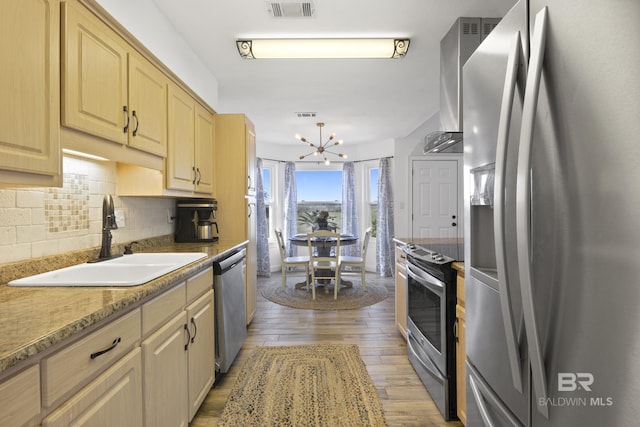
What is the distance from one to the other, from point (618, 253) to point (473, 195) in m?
0.57

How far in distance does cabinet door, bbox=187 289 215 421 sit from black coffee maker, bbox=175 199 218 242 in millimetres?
909

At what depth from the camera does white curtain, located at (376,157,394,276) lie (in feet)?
19.3

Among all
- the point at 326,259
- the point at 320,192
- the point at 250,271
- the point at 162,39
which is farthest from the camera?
the point at 320,192

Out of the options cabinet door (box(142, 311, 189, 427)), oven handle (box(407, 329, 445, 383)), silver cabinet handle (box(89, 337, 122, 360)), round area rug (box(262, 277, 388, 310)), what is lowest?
round area rug (box(262, 277, 388, 310))

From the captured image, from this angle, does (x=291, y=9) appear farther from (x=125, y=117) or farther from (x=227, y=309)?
(x=227, y=309)

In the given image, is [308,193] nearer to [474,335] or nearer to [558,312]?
[474,335]

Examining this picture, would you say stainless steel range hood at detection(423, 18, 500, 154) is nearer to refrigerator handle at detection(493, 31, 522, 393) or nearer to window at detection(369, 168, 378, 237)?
refrigerator handle at detection(493, 31, 522, 393)

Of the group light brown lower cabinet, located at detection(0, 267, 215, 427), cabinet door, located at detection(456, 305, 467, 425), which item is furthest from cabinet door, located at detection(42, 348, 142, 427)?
cabinet door, located at detection(456, 305, 467, 425)

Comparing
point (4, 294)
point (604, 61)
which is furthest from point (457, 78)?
point (4, 294)

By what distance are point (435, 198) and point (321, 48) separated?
12.4ft

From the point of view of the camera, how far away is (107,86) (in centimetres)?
153

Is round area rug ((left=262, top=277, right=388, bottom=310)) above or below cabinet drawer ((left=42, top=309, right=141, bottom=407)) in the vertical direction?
below
